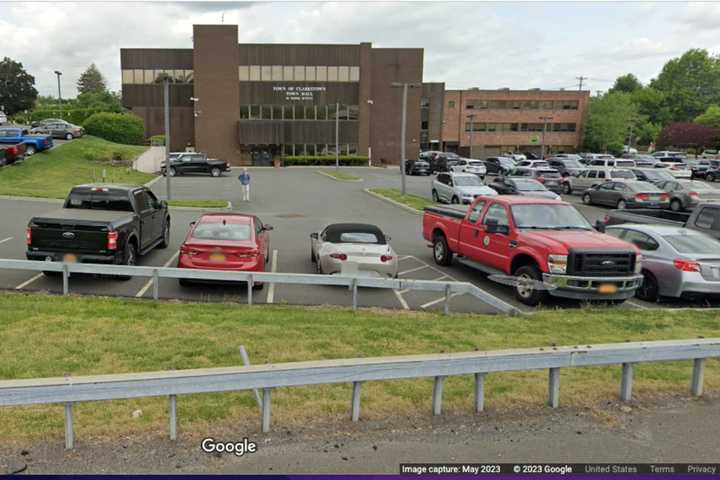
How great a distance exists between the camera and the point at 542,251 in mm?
10398

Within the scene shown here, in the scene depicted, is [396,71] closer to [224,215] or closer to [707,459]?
[224,215]

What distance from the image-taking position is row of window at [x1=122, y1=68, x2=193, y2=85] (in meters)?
68.4

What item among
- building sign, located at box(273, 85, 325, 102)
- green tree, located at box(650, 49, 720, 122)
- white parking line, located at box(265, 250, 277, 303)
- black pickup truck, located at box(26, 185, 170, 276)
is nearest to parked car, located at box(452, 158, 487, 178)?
building sign, located at box(273, 85, 325, 102)

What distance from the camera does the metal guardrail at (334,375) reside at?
13.5ft

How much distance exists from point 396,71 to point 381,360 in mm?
68006

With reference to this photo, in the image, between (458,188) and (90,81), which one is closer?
(458,188)

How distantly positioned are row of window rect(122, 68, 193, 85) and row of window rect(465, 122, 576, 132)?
40038 millimetres

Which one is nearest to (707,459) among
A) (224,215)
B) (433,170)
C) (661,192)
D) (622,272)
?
(622,272)

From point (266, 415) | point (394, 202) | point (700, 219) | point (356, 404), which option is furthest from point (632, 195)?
point (266, 415)

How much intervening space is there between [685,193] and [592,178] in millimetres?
5894

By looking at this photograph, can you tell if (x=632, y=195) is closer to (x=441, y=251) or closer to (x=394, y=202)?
(x=394, y=202)

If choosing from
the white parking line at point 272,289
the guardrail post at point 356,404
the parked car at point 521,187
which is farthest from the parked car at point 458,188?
the guardrail post at point 356,404

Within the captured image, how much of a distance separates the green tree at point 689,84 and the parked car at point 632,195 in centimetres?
10226

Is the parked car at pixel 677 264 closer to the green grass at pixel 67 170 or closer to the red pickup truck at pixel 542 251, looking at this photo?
the red pickup truck at pixel 542 251
